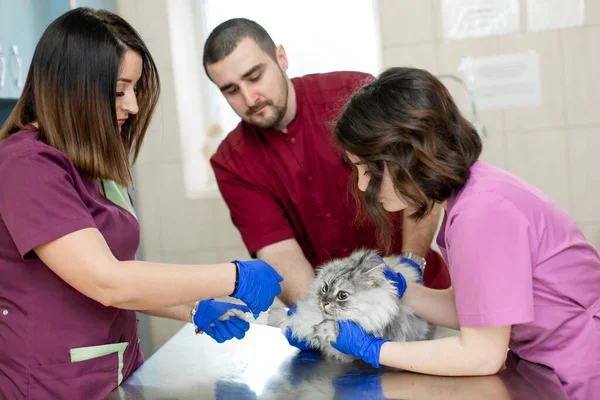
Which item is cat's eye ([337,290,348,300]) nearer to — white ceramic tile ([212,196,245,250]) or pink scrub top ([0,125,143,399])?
pink scrub top ([0,125,143,399])

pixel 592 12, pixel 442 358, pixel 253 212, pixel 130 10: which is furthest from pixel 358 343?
pixel 130 10

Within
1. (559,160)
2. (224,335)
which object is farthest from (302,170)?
(559,160)

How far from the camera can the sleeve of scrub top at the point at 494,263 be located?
1.25m

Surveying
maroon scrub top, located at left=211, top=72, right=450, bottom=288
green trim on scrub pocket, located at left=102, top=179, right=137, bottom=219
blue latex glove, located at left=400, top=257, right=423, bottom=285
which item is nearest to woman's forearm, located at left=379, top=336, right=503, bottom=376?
blue latex glove, located at left=400, top=257, right=423, bottom=285

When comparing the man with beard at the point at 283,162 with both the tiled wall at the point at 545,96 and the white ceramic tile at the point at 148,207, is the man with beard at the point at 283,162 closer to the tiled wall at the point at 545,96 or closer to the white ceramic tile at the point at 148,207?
the tiled wall at the point at 545,96

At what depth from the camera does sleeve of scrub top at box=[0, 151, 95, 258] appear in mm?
1271

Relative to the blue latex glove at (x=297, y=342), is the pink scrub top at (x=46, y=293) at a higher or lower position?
higher

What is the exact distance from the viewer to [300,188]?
7.64 ft

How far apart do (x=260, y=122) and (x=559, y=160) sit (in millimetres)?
1797

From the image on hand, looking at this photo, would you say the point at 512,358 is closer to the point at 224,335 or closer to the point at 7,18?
the point at 224,335

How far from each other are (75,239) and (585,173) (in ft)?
9.17

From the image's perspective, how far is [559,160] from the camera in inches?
129

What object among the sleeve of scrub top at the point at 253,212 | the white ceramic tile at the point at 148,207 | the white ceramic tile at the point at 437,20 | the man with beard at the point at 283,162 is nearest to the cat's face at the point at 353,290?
the man with beard at the point at 283,162

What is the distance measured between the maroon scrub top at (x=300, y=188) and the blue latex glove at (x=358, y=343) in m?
0.86
